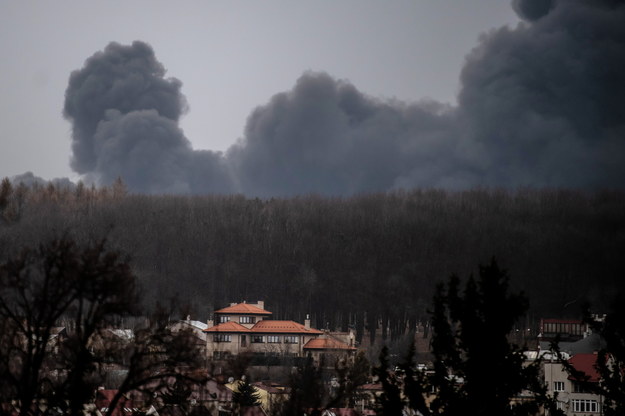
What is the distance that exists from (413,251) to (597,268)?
69.7 feet

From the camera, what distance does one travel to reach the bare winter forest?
15750cm

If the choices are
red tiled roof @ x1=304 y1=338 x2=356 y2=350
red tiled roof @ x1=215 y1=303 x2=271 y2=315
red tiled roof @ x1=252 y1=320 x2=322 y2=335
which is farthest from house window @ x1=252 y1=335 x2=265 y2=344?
red tiled roof @ x1=215 y1=303 x2=271 y2=315

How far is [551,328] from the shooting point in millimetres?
121062

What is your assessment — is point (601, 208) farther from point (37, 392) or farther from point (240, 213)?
point (37, 392)

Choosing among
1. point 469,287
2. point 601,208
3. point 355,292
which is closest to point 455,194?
point 601,208

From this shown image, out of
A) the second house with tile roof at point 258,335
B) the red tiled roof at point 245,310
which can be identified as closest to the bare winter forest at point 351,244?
the red tiled roof at point 245,310

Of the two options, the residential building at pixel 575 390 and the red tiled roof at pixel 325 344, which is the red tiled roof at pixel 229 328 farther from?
the residential building at pixel 575 390

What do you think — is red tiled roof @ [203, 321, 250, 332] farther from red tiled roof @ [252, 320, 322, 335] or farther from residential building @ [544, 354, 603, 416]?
residential building @ [544, 354, 603, 416]

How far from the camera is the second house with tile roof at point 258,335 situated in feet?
400

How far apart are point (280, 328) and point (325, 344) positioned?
11.4 m

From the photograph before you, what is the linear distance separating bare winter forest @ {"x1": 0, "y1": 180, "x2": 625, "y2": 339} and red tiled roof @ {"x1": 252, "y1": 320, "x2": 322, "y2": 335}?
1578cm

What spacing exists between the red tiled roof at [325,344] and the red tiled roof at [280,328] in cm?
239

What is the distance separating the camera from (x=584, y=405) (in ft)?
248

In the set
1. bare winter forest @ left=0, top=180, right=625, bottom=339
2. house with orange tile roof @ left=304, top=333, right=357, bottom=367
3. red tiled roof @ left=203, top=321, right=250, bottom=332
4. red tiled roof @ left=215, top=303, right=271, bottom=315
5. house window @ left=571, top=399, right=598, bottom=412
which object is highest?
bare winter forest @ left=0, top=180, right=625, bottom=339
